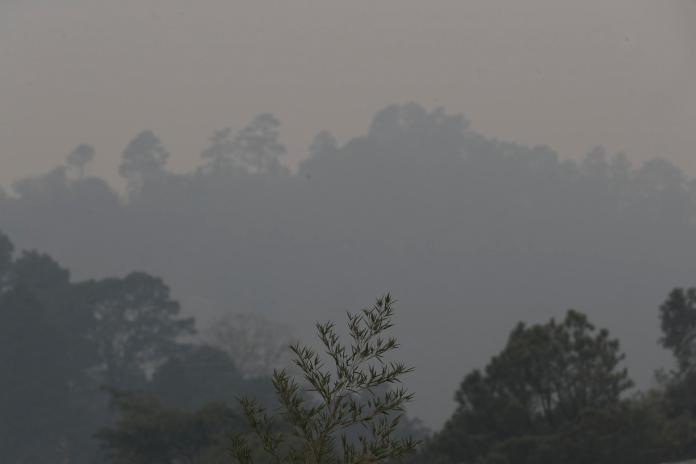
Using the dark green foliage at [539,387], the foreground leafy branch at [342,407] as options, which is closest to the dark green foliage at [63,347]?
the dark green foliage at [539,387]

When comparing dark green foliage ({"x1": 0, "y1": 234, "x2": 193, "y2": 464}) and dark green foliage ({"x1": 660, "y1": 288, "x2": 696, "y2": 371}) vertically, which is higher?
dark green foliage ({"x1": 0, "y1": 234, "x2": 193, "y2": 464})

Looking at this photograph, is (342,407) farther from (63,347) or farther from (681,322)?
(63,347)

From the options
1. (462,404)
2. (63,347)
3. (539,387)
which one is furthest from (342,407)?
(63,347)

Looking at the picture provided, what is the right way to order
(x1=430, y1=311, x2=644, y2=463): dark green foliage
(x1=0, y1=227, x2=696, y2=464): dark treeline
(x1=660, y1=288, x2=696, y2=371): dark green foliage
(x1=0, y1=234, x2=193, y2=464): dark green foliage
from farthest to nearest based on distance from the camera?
(x1=0, y1=234, x2=193, y2=464): dark green foliage → (x1=660, y1=288, x2=696, y2=371): dark green foliage → (x1=430, y1=311, x2=644, y2=463): dark green foliage → (x1=0, y1=227, x2=696, y2=464): dark treeline

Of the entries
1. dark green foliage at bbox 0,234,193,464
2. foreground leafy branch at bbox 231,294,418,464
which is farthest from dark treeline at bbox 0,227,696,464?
foreground leafy branch at bbox 231,294,418,464

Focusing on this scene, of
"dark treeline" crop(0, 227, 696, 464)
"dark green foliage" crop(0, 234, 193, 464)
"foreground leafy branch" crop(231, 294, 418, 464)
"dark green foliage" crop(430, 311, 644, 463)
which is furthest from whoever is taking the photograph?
"dark green foliage" crop(0, 234, 193, 464)

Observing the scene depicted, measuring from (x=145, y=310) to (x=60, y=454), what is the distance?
2777cm

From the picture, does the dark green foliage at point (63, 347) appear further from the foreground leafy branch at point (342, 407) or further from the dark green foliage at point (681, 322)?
the foreground leafy branch at point (342, 407)

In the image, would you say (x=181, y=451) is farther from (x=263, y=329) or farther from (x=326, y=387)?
(x=263, y=329)

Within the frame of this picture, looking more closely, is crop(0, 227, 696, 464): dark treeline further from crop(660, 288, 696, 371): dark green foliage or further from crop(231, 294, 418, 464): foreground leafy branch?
crop(231, 294, 418, 464): foreground leafy branch

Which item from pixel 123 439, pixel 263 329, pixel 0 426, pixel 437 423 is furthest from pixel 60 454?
pixel 437 423

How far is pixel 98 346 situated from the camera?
122 metres

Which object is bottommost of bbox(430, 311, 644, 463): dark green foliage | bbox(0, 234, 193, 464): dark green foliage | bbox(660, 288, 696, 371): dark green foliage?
bbox(430, 311, 644, 463): dark green foliage

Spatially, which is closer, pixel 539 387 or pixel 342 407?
pixel 342 407
